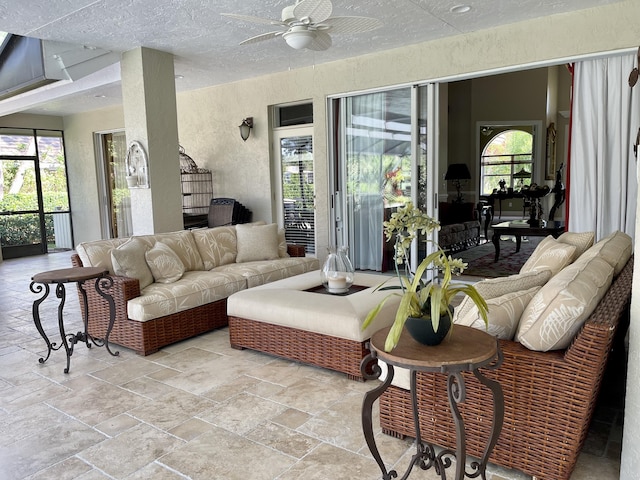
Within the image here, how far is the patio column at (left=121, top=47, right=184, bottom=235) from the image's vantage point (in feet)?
17.5

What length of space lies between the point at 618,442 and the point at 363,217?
4220 mm

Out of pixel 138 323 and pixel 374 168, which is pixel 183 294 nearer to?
pixel 138 323

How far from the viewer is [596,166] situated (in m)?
4.62

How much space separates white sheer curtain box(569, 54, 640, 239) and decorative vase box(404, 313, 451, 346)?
3.66 meters

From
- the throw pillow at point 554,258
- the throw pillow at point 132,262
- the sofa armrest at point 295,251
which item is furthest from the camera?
the sofa armrest at point 295,251

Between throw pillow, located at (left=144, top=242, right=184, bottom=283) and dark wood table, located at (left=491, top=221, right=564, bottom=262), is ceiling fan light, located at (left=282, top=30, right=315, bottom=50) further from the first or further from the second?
dark wood table, located at (left=491, top=221, right=564, bottom=262)

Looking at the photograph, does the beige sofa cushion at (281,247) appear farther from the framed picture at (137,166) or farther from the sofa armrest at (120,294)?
the sofa armrest at (120,294)

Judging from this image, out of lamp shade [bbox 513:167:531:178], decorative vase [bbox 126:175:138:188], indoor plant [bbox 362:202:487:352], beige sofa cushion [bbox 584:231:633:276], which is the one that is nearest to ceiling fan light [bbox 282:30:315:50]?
indoor plant [bbox 362:202:487:352]

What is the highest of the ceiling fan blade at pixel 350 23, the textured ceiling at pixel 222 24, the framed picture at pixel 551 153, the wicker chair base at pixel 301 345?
the textured ceiling at pixel 222 24

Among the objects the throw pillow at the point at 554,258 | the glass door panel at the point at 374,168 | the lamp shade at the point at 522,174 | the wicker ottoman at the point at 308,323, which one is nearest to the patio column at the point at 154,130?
the glass door panel at the point at 374,168

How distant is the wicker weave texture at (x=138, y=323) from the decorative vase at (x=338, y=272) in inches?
45.0

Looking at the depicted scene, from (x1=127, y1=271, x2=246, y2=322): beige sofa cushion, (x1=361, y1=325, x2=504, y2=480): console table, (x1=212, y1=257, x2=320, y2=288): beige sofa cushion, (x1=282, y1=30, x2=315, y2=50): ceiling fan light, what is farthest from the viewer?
(x1=212, y1=257, x2=320, y2=288): beige sofa cushion

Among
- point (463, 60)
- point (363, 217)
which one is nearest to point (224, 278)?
point (363, 217)

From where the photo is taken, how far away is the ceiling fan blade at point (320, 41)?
3332 mm
